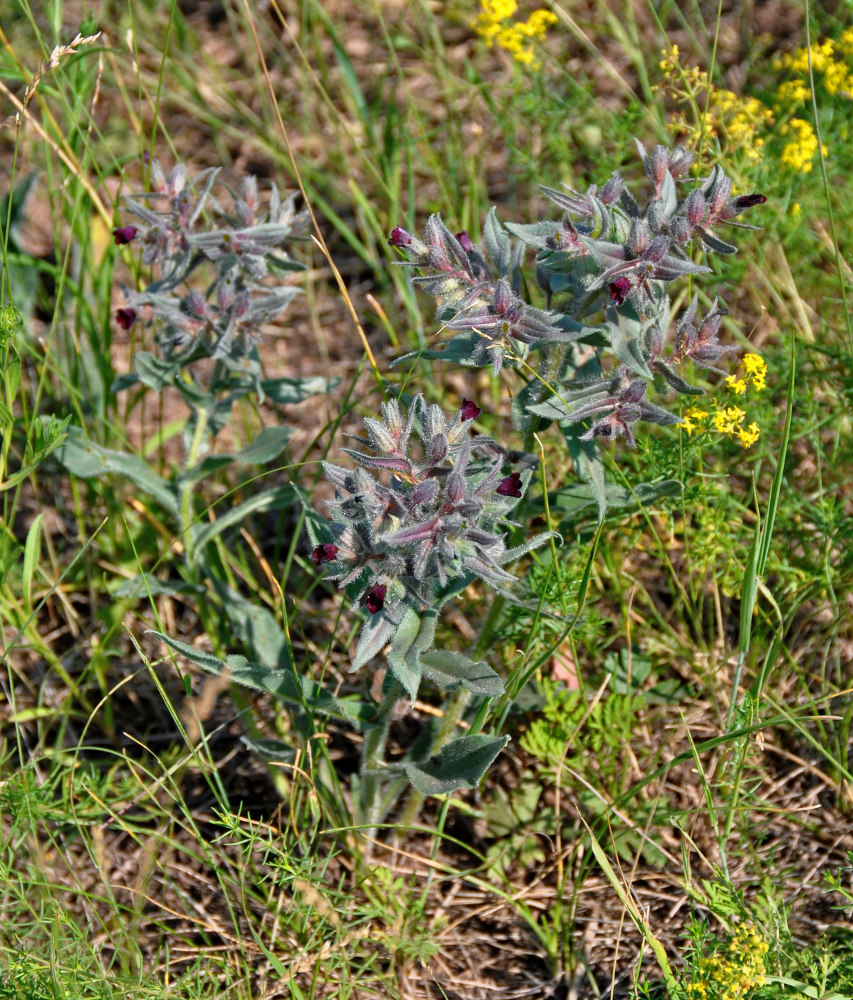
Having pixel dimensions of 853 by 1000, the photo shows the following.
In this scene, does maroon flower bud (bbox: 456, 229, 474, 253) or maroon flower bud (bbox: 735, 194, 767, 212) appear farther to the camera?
maroon flower bud (bbox: 456, 229, 474, 253)

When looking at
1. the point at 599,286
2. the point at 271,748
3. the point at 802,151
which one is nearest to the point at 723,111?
the point at 802,151

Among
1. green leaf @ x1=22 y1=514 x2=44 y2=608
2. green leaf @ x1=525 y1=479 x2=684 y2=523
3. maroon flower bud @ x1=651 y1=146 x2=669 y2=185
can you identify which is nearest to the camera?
maroon flower bud @ x1=651 y1=146 x2=669 y2=185

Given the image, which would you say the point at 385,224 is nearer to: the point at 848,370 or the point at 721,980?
the point at 848,370

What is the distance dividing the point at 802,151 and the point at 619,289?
2.01 metres

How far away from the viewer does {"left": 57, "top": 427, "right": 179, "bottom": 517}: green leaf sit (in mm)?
3646

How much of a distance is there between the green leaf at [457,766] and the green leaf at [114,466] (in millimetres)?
1332

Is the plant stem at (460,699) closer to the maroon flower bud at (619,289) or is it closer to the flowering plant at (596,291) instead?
the flowering plant at (596,291)

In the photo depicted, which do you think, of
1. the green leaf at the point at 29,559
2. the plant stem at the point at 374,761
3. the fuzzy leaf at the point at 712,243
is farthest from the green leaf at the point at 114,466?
the fuzzy leaf at the point at 712,243

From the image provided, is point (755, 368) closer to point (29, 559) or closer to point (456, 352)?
point (456, 352)

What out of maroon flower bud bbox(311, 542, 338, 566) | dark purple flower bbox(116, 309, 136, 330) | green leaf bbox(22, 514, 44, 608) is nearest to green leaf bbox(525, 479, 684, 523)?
maroon flower bud bbox(311, 542, 338, 566)

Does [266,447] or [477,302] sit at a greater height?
[477,302]

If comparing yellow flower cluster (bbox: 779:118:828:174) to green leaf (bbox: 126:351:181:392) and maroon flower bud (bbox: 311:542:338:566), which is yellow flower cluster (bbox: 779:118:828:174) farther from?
maroon flower bud (bbox: 311:542:338:566)

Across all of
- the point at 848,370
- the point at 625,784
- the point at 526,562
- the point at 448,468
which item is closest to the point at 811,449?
the point at 848,370

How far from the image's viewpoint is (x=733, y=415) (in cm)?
315
